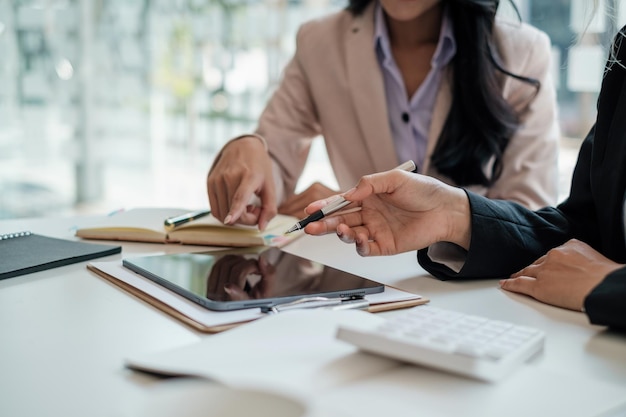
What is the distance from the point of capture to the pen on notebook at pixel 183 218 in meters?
1.26

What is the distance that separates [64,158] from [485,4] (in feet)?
9.22

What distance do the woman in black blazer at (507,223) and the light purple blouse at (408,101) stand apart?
22.8 inches

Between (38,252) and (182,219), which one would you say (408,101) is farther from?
(38,252)

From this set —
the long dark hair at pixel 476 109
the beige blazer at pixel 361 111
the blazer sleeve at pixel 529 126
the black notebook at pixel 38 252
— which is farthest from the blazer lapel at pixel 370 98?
the black notebook at pixel 38 252

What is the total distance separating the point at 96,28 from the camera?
3908mm

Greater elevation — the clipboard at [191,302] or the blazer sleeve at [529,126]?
the blazer sleeve at [529,126]

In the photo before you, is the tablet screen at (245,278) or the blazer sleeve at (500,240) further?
the blazer sleeve at (500,240)

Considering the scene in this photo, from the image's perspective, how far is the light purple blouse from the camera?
5.51 ft

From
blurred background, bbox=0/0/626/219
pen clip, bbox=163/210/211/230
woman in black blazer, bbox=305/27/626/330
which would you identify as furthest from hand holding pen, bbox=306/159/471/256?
blurred background, bbox=0/0/626/219

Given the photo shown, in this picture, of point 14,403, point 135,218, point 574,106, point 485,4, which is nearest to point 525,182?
point 485,4

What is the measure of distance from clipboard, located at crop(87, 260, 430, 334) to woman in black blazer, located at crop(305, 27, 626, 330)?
122mm

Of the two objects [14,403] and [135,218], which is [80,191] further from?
[14,403]

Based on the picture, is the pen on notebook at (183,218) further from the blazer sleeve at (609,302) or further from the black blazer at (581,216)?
the blazer sleeve at (609,302)

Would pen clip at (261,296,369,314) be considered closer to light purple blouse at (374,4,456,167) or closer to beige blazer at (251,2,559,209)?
beige blazer at (251,2,559,209)
